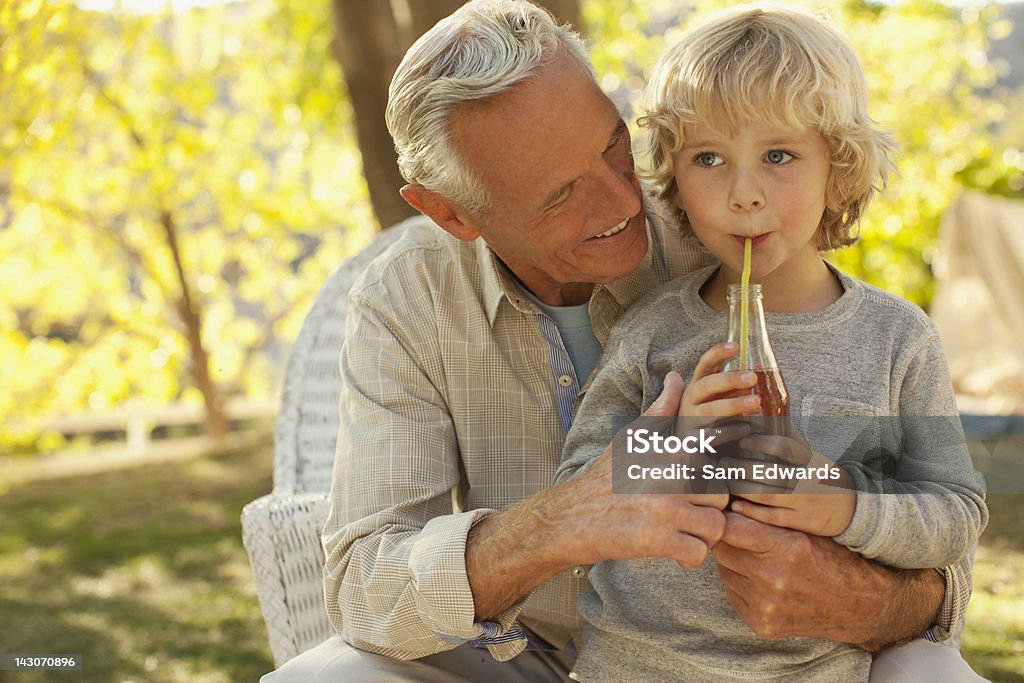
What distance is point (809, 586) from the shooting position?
1641 millimetres

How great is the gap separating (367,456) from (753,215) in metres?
0.86

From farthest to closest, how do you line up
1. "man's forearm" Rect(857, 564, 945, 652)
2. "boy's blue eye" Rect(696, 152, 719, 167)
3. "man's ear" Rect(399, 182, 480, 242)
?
1. "man's ear" Rect(399, 182, 480, 242)
2. "boy's blue eye" Rect(696, 152, 719, 167)
3. "man's forearm" Rect(857, 564, 945, 652)

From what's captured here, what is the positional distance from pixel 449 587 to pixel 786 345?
0.69m

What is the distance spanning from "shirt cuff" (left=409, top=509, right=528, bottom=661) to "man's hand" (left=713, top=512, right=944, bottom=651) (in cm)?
40

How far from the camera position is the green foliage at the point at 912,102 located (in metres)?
7.95

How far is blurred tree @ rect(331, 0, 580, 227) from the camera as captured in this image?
4.60 m

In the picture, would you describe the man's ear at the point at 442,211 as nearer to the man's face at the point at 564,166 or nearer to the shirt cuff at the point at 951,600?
the man's face at the point at 564,166

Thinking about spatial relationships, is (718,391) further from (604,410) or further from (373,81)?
(373,81)

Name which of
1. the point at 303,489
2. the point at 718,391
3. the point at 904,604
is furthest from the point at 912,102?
the point at 718,391

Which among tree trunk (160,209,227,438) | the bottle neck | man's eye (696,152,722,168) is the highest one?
man's eye (696,152,722,168)

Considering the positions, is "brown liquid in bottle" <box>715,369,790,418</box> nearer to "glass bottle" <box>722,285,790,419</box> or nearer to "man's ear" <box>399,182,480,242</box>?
"glass bottle" <box>722,285,790,419</box>

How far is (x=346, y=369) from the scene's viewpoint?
89.4 inches

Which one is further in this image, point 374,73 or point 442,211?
point 374,73

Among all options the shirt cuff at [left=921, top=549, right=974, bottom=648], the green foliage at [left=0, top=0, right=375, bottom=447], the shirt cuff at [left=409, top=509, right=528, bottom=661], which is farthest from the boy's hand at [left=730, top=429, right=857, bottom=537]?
the green foliage at [left=0, top=0, right=375, bottom=447]
